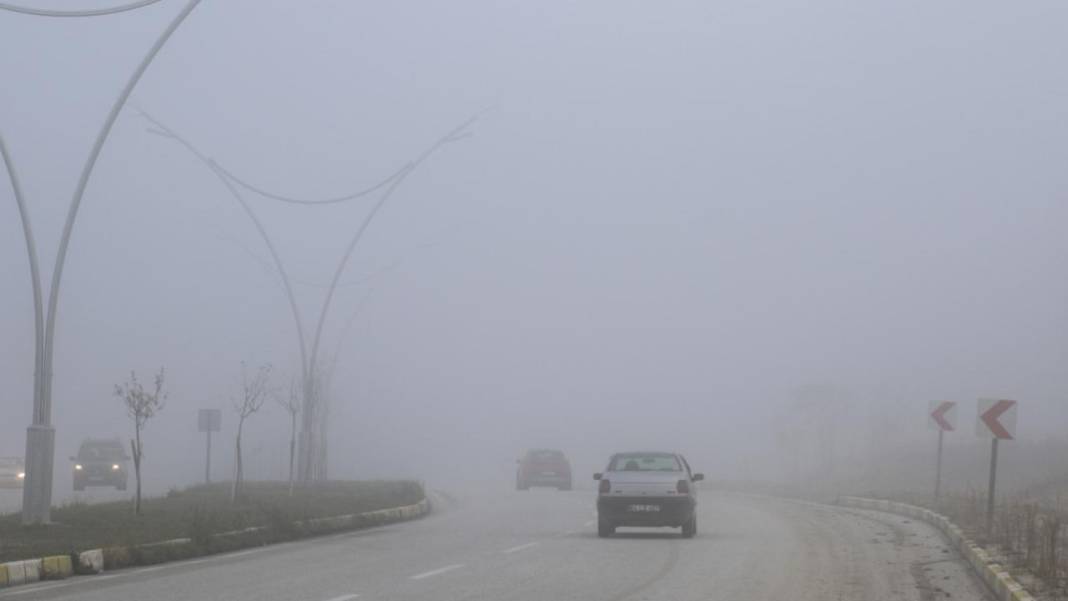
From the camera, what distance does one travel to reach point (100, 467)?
53.7 m

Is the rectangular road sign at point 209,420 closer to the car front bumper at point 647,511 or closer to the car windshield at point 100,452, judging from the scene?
the car windshield at point 100,452

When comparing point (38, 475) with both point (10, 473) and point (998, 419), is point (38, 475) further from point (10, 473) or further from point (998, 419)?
point (10, 473)

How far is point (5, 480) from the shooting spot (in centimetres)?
5447

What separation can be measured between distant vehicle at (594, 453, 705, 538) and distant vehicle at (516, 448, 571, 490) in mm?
31319

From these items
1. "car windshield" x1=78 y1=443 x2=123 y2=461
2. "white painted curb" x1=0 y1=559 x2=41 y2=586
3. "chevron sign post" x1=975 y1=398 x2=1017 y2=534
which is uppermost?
"chevron sign post" x1=975 y1=398 x2=1017 y2=534

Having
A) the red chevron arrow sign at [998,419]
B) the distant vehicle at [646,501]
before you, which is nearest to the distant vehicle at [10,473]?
the distant vehicle at [646,501]

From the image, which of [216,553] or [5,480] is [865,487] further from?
[216,553]

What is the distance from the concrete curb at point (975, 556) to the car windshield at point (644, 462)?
193 inches

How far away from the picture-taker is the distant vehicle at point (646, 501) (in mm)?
24500

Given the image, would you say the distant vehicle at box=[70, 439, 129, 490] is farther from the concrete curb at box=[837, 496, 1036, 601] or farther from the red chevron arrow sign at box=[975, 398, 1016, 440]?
the red chevron arrow sign at box=[975, 398, 1016, 440]

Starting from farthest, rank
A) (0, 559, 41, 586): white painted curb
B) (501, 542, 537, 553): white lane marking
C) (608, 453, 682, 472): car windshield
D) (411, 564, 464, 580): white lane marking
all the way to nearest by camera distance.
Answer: (608, 453, 682, 472): car windshield, (501, 542, 537, 553): white lane marking, (411, 564, 464, 580): white lane marking, (0, 559, 41, 586): white painted curb

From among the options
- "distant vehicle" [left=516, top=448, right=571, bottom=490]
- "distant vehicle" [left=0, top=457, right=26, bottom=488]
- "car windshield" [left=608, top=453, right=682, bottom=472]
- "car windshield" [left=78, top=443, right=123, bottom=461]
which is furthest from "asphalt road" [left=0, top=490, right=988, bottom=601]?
"distant vehicle" [left=0, top=457, right=26, bottom=488]

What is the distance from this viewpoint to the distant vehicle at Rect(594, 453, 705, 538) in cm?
2450

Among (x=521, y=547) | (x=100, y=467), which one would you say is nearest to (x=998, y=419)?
(x=521, y=547)
